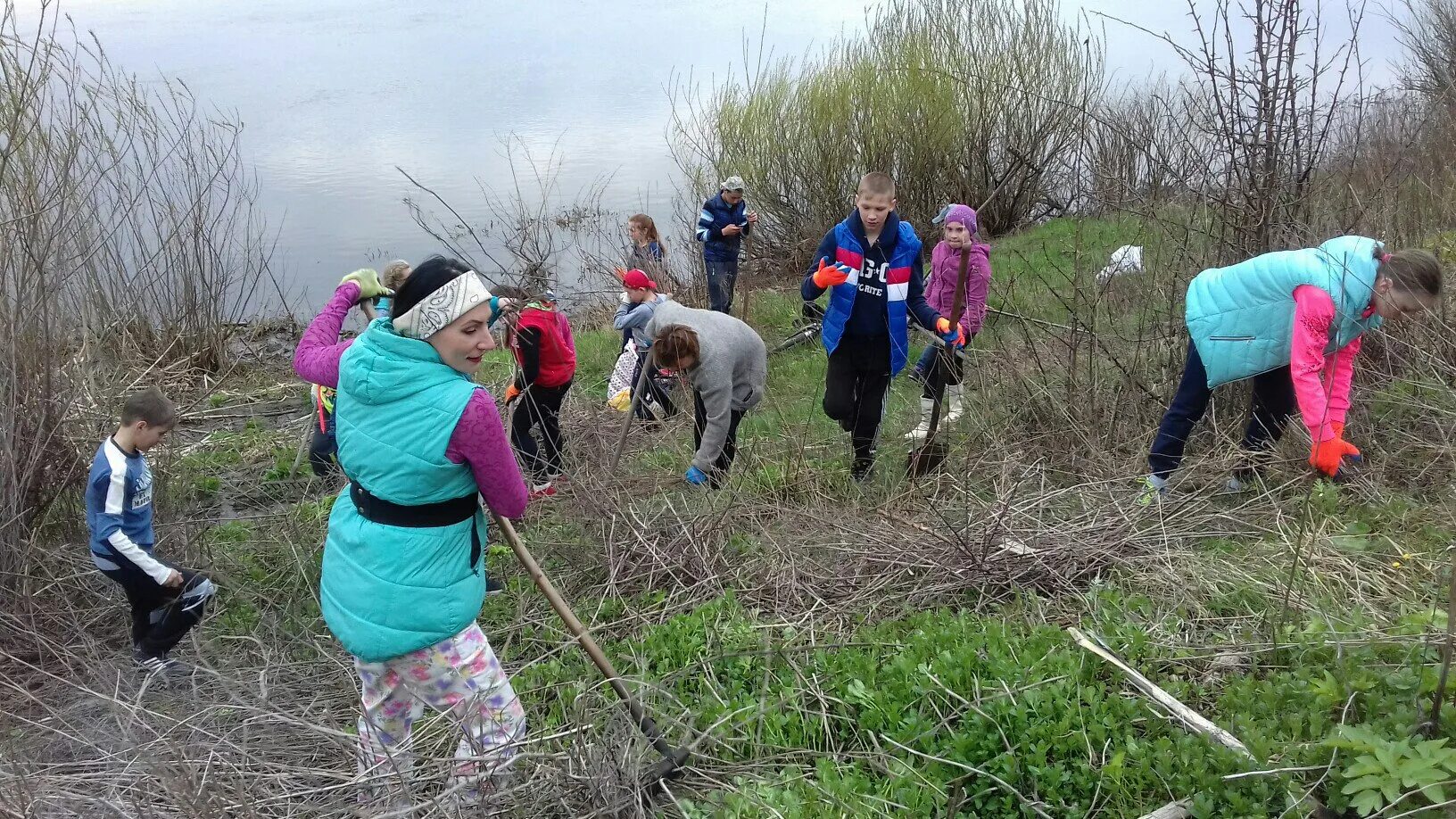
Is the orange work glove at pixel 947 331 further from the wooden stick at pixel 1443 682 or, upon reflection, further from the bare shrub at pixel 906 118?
the bare shrub at pixel 906 118

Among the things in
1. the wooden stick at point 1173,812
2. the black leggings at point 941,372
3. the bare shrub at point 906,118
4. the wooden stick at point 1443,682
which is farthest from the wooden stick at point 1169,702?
the bare shrub at point 906,118

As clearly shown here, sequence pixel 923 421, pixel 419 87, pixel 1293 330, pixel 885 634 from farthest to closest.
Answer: pixel 419 87 < pixel 923 421 < pixel 1293 330 < pixel 885 634

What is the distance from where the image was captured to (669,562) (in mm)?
3770

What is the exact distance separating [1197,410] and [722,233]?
5961mm

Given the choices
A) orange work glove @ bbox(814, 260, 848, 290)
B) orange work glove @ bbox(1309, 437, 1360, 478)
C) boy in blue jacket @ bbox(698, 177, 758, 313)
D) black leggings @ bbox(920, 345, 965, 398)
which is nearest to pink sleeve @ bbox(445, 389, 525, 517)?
orange work glove @ bbox(814, 260, 848, 290)

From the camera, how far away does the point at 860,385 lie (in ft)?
16.3

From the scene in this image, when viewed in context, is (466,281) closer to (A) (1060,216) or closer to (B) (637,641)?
(B) (637,641)

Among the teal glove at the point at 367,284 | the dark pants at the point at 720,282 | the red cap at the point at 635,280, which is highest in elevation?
the teal glove at the point at 367,284

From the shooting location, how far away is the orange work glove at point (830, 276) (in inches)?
178

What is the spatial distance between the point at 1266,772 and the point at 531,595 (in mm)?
2648

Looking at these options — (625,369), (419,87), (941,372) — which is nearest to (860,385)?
(941,372)

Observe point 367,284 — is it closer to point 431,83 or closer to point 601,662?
point 601,662

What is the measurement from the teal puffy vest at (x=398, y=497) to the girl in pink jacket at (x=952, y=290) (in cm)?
324

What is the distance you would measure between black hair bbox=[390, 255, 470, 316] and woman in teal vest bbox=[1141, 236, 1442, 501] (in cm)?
289
